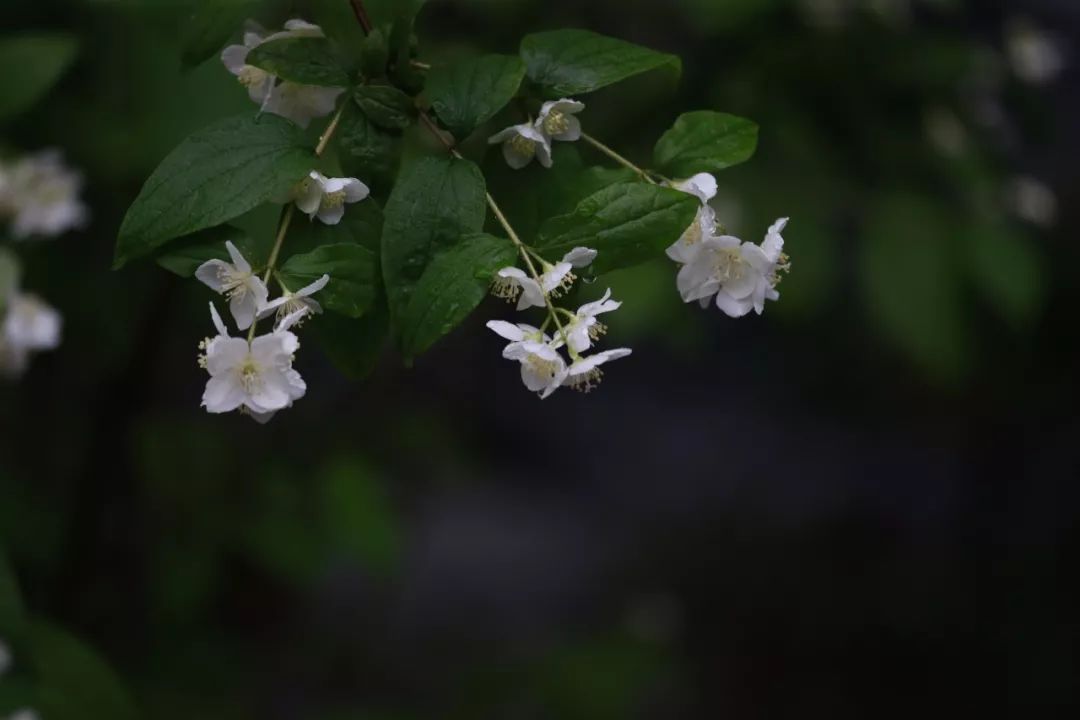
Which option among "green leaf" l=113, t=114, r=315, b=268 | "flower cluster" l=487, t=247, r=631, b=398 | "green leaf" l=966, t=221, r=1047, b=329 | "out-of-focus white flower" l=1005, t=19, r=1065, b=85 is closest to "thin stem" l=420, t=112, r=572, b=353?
"flower cluster" l=487, t=247, r=631, b=398

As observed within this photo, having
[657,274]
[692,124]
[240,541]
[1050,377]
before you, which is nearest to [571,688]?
[240,541]

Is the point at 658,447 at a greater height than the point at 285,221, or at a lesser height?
lesser

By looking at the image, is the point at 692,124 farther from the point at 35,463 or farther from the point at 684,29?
the point at 35,463

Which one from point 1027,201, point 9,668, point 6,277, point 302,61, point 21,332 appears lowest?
point 1027,201

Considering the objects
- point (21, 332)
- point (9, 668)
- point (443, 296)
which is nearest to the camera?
point (443, 296)

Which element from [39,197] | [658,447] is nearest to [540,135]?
[39,197]

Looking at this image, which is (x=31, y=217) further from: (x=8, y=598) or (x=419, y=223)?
(x=419, y=223)

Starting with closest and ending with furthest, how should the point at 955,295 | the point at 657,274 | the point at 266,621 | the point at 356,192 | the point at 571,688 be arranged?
the point at 356,192
the point at 657,274
the point at 955,295
the point at 571,688
the point at 266,621
